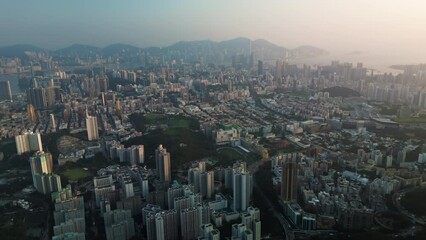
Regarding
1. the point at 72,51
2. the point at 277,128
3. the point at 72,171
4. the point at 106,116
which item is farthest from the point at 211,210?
the point at 72,51

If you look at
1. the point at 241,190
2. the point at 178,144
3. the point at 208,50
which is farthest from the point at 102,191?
the point at 208,50

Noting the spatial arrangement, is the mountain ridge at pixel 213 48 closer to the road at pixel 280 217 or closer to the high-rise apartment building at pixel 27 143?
the high-rise apartment building at pixel 27 143

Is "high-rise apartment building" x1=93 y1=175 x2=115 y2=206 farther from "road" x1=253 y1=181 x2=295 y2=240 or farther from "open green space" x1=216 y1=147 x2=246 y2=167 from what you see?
"road" x1=253 y1=181 x2=295 y2=240

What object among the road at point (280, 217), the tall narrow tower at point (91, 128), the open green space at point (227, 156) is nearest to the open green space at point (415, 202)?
the road at point (280, 217)

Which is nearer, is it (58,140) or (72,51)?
(58,140)

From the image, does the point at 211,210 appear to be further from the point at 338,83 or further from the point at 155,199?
the point at 338,83
